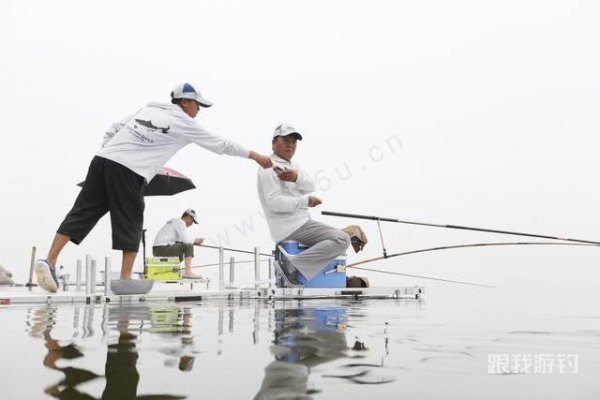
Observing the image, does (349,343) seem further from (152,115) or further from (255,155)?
(152,115)

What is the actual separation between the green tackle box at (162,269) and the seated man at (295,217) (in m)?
4.30

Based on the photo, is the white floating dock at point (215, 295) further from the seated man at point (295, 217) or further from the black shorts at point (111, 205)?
the black shorts at point (111, 205)

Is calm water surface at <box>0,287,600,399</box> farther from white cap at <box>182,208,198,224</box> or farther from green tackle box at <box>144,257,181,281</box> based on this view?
white cap at <box>182,208,198,224</box>

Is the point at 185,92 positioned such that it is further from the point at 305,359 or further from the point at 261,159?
the point at 305,359

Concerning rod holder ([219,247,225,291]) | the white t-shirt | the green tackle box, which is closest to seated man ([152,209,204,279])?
the white t-shirt

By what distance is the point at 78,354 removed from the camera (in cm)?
174

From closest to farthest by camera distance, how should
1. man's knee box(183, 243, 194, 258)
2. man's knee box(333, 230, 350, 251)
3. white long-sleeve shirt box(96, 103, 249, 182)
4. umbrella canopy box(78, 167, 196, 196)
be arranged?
white long-sleeve shirt box(96, 103, 249, 182) → man's knee box(333, 230, 350, 251) → umbrella canopy box(78, 167, 196, 196) → man's knee box(183, 243, 194, 258)

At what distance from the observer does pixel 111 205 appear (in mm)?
5008

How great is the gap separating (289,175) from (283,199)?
29cm

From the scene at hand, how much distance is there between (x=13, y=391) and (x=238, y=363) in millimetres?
593

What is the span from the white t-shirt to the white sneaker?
6.11 metres

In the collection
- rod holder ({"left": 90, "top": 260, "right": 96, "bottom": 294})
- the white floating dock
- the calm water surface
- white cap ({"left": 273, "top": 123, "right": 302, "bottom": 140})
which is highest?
white cap ({"left": 273, "top": 123, "right": 302, "bottom": 140})

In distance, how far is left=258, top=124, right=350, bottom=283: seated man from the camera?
577cm

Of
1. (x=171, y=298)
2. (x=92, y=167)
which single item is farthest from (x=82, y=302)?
(x=92, y=167)
